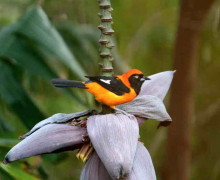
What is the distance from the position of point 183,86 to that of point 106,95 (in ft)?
1.20

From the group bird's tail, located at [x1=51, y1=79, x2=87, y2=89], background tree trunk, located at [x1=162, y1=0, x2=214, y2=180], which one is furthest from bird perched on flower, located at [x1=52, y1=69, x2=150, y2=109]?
background tree trunk, located at [x1=162, y1=0, x2=214, y2=180]

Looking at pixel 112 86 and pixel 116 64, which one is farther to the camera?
pixel 116 64

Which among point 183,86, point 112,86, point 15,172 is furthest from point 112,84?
point 183,86

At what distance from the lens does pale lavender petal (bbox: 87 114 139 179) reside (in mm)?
317

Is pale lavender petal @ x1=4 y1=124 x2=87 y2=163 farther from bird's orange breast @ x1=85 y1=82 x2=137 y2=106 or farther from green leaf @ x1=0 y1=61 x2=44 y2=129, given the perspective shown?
green leaf @ x1=0 y1=61 x2=44 y2=129

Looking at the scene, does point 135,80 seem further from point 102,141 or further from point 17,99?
point 17,99

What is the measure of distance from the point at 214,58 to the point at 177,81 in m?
0.37

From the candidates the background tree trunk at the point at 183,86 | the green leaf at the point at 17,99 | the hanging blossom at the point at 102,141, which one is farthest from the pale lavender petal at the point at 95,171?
the background tree trunk at the point at 183,86

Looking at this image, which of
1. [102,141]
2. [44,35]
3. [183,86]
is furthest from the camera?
[183,86]

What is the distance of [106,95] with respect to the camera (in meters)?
0.34

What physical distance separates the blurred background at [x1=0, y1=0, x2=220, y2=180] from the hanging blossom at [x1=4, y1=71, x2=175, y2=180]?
0.07 m

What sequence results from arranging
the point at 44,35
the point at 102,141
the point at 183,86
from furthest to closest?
the point at 183,86, the point at 44,35, the point at 102,141

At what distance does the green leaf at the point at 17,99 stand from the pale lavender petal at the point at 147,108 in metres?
0.18

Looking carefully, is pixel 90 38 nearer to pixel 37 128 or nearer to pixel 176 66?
pixel 176 66
